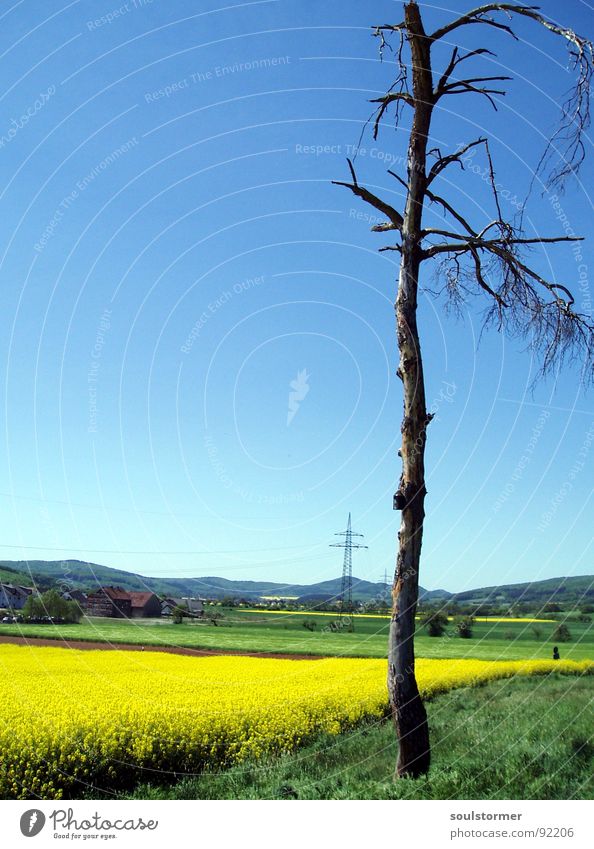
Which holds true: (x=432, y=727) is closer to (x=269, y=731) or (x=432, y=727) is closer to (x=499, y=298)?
(x=269, y=731)

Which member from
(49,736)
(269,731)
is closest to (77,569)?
(49,736)

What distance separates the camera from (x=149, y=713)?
25.5 feet

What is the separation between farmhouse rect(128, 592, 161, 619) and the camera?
14.3 meters

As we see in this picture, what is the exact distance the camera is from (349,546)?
12.8 m

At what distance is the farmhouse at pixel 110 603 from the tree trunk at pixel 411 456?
821 cm

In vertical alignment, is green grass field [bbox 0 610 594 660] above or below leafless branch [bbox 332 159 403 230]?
below

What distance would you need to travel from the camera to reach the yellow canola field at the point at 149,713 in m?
6.46

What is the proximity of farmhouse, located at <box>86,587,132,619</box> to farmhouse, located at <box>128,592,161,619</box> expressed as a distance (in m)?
0.10

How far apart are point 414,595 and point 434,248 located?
3417 millimetres

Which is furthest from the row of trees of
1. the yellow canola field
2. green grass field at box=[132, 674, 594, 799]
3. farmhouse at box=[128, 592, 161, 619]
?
green grass field at box=[132, 674, 594, 799]

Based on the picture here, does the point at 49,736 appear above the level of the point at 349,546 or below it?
below
